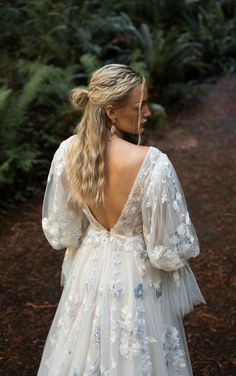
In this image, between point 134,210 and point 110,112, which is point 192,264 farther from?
point 110,112

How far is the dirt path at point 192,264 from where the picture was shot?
12.8 feet

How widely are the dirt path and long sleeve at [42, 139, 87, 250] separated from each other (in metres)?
1.38

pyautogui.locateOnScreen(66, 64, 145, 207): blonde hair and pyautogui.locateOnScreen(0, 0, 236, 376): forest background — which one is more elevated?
pyautogui.locateOnScreen(66, 64, 145, 207): blonde hair

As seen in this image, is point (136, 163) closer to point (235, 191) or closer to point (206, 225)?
point (206, 225)

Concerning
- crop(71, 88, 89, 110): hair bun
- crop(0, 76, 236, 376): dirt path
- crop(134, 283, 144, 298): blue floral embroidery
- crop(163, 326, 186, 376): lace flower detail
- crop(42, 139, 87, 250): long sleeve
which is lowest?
crop(0, 76, 236, 376): dirt path

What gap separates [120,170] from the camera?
94.4 inches

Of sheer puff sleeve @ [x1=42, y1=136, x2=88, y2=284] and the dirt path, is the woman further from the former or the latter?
the dirt path

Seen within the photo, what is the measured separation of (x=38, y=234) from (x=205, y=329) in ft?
7.04

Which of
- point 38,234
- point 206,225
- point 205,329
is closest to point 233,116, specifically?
point 206,225

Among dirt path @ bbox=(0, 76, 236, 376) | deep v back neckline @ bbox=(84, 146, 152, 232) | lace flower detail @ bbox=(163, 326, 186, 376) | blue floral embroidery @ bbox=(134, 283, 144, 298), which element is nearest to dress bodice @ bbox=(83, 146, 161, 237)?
deep v back neckline @ bbox=(84, 146, 152, 232)

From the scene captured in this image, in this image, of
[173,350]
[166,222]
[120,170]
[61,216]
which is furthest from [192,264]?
[120,170]

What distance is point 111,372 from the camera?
8.33ft

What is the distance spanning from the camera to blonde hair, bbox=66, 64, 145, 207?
2322mm

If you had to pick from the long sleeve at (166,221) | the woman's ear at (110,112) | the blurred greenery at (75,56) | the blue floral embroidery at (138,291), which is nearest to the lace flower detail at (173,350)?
the blue floral embroidery at (138,291)
